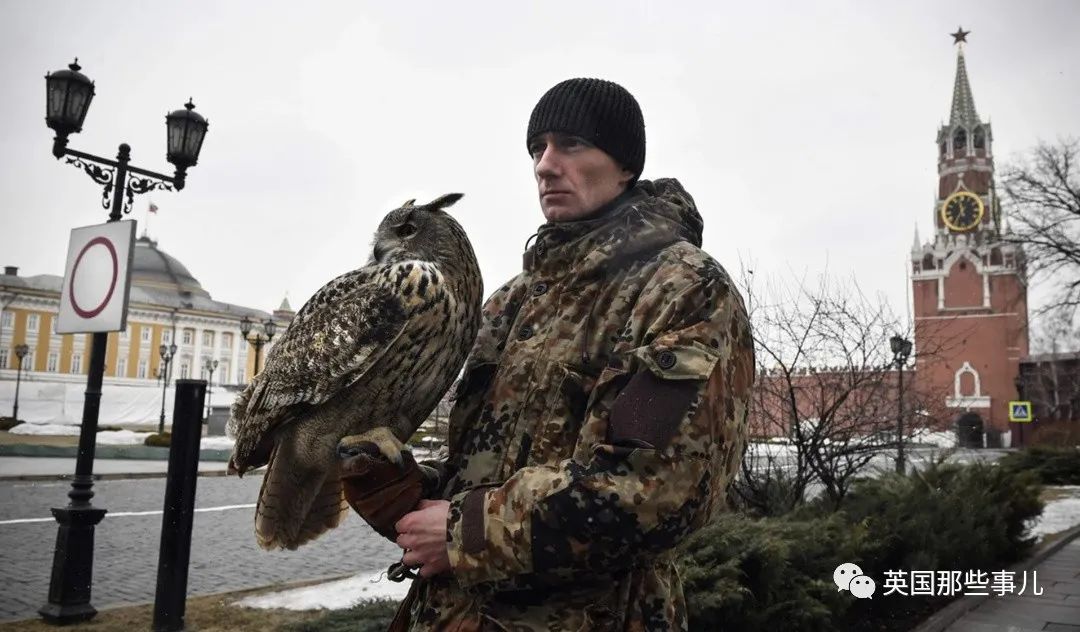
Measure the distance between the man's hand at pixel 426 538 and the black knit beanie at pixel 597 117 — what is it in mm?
1000

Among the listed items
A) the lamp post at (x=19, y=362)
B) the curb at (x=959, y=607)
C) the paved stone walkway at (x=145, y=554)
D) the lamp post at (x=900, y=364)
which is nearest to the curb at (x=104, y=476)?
the paved stone walkway at (x=145, y=554)

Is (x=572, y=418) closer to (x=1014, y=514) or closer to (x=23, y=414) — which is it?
(x=1014, y=514)

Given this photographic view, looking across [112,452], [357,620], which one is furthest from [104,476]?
[357,620]

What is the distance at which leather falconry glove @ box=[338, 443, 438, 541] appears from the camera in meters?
1.63

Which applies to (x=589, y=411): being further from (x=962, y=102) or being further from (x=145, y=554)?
(x=962, y=102)

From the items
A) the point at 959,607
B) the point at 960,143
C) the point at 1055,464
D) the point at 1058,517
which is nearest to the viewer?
the point at 959,607

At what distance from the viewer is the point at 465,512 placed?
4.89 feet

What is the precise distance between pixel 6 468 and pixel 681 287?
61.8 ft

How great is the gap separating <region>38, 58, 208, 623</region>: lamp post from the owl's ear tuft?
5.86 m

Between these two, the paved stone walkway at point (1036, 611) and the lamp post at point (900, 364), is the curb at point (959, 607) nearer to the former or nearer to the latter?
the paved stone walkway at point (1036, 611)

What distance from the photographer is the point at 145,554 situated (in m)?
8.97

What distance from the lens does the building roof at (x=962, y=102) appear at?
72.6 metres

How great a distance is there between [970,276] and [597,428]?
75670 millimetres

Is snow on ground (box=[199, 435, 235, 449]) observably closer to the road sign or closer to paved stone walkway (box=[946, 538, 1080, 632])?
the road sign
